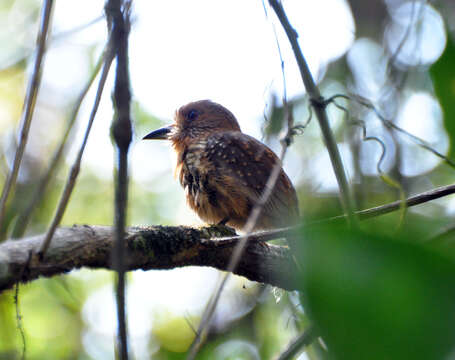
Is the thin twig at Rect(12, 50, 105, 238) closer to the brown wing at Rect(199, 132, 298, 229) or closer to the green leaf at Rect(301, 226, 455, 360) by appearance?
the green leaf at Rect(301, 226, 455, 360)

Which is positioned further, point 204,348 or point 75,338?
point 75,338

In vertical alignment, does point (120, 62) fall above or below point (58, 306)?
above

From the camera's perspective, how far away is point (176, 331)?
4207 mm

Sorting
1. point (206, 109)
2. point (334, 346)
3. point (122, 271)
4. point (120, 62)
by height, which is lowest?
point (334, 346)

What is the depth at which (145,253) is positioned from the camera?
1989 millimetres

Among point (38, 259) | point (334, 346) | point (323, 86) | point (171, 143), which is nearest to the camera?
point (334, 346)

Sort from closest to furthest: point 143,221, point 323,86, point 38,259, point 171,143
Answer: point 38,259 → point 171,143 → point 323,86 → point 143,221

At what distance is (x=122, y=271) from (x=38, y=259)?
0.78 meters

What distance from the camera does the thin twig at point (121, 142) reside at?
85 cm

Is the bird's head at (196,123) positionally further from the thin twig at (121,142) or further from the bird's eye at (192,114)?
the thin twig at (121,142)

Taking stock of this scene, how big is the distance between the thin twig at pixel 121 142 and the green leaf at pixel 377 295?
1.01ft

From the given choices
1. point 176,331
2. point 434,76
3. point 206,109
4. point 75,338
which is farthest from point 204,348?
point 434,76

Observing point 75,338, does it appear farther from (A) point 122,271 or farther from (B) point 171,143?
(A) point 122,271

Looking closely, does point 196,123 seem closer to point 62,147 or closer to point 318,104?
point 318,104
